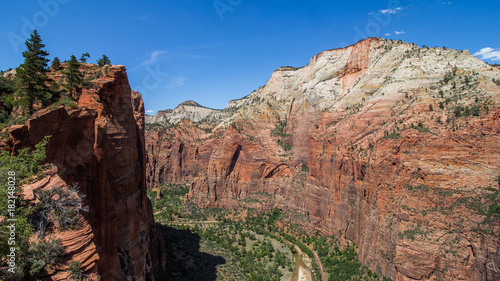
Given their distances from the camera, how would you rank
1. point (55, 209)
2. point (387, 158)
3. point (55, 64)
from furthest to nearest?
point (387, 158)
point (55, 64)
point (55, 209)

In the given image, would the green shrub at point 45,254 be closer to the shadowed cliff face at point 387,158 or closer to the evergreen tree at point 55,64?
the evergreen tree at point 55,64

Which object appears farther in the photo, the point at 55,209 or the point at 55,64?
the point at 55,64

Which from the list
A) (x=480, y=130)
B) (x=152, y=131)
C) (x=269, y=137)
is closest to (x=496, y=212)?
(x=480, y=130)

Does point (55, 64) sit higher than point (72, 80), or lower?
higher

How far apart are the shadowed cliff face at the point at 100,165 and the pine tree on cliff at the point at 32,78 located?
8.24 ft

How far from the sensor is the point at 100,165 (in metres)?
17.8

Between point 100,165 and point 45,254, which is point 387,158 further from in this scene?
point 45,254

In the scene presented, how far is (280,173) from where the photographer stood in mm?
73375

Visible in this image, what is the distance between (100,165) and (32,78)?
7077mm

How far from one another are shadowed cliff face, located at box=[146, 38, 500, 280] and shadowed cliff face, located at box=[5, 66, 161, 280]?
103 ft

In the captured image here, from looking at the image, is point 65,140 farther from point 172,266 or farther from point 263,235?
point 263,235

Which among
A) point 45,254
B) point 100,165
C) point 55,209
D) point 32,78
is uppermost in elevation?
point 32,78
